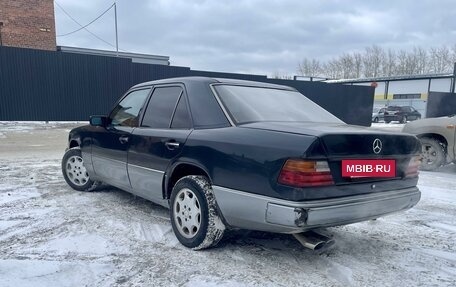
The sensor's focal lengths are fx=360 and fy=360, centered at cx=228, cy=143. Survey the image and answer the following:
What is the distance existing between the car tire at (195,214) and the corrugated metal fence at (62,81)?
1229 centimetres

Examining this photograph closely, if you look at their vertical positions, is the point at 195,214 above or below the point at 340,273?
above

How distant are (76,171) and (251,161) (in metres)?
3.51

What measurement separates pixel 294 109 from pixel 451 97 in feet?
69.6

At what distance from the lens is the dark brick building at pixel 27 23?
66.7 ft

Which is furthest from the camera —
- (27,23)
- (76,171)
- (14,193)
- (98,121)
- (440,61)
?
(440,61)

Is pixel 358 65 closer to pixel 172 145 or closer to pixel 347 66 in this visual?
pixel 347 66

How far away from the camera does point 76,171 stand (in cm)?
525

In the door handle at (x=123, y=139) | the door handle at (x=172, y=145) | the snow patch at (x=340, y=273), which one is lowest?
the snow patch at (x=340, y=273)

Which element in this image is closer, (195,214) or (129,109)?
(195,214)

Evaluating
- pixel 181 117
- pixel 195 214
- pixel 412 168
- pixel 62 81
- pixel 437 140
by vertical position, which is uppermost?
pixel 62 81

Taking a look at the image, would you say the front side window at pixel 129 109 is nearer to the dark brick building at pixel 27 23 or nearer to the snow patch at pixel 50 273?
the snow patch at pixel 50 273

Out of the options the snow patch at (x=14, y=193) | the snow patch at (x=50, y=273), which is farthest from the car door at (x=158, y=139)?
the snow patch at (x=14, y=193)

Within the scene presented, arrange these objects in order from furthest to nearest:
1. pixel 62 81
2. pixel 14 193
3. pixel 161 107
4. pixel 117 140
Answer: pixel 62 81, pixel 14 193, pixel 117 140, pixel 161 107

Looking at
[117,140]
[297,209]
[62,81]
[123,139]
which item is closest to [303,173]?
[297,209]
